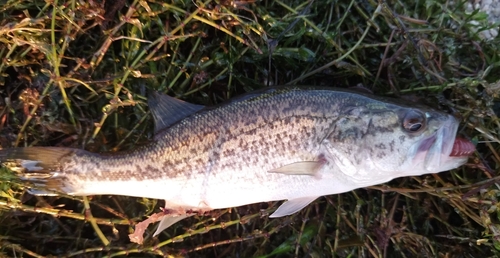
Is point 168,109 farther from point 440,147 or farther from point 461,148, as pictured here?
point 461,148

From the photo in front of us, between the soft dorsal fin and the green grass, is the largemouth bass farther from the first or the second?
the green grass

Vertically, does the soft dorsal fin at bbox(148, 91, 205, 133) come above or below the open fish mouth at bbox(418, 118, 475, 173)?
above

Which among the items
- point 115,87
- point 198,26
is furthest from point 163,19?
point 115,87

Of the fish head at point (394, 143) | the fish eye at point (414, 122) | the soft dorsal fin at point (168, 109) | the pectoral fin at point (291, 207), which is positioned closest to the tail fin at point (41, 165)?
the soft dorsal fin at point (168, 109)

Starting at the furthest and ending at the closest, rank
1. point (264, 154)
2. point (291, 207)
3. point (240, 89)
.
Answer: point (240, 89) < point (291, 207) < point (264, 154)

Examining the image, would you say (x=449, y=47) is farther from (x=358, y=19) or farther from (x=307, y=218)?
(x=307, y=218)

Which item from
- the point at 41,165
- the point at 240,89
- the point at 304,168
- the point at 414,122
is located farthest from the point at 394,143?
→ the point at 41,165

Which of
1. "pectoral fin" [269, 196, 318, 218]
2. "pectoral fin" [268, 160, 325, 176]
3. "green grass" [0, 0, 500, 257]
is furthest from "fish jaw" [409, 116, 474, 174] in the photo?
"pectoral fin" [269, 196, 318, 218]
